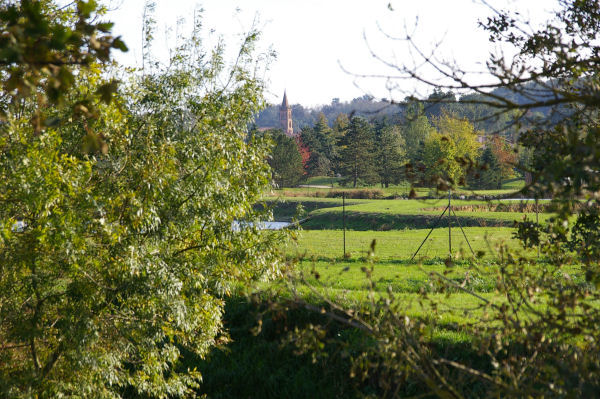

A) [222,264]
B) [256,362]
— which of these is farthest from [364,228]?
[222,264]

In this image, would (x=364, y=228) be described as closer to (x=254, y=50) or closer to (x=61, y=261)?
(x=254, y=50)

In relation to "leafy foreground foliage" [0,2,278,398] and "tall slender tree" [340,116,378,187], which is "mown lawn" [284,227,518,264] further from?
"tall slender tree" [340,116,378,187]

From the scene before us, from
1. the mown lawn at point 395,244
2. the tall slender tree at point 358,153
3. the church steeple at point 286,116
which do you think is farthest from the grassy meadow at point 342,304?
the church steeple at point 286,116

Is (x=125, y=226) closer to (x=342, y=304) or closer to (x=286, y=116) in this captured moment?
(x=342, y=304)

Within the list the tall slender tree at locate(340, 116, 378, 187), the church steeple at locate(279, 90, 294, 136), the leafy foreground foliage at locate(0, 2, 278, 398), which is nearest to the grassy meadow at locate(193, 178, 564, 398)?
the leafy foreground foliage at locate(0, 2, 278, 398)

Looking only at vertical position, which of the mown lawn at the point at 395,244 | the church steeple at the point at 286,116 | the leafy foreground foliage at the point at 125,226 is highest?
the church steeple at the point at 286,116

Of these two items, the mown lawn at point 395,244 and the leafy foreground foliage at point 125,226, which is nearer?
the leafy foreground foliage at point 125,226

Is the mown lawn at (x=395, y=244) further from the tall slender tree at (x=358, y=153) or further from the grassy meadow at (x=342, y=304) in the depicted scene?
the tall slender tree at (x=358, y=153)

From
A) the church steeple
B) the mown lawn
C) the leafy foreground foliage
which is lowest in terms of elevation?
the mown lawn

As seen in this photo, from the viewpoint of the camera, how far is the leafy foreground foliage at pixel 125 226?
19.0 ft

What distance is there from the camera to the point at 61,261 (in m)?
6.18

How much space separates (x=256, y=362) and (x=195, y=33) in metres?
5.91

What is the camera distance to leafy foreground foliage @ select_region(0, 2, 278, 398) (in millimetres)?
5793

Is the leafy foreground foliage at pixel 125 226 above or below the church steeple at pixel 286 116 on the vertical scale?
below
